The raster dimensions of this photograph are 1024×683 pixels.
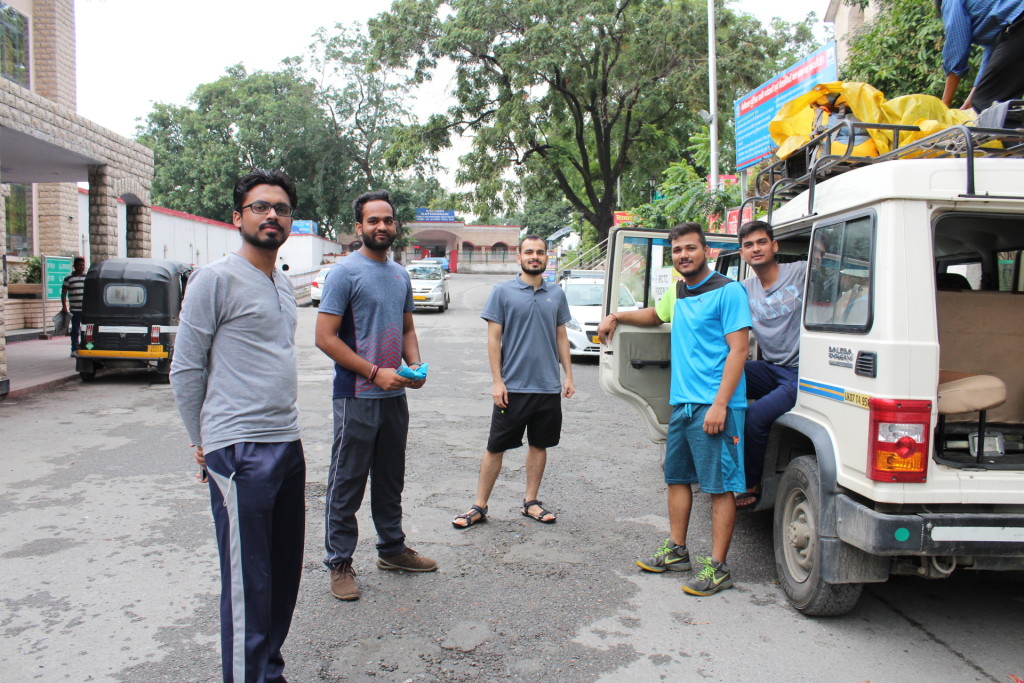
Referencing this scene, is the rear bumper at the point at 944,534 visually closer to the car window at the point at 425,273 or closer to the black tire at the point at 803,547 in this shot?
the black tire at the point at 803,547

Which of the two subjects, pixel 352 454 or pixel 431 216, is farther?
pixel 431 216

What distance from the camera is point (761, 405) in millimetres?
4207

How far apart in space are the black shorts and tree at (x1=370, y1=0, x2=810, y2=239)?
1815cm

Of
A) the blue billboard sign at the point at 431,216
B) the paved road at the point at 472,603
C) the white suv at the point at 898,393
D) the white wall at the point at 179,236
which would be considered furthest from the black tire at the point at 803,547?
the blue billboard sign at the point at 431,216

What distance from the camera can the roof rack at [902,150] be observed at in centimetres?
320

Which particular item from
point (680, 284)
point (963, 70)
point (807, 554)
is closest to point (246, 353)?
point (680, 284)

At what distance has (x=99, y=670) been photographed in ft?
10.2

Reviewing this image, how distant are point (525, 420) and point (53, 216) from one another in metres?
18.6

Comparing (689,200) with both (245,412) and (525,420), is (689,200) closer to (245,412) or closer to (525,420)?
(525,420)

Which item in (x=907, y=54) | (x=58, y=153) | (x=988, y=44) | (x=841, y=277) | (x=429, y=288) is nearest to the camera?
(x=841, y=277)

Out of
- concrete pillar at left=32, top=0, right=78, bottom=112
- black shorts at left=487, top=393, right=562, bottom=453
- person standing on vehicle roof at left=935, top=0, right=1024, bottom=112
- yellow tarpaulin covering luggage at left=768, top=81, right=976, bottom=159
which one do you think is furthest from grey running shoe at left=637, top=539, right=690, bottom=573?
concrete pillar at left=32, top=0, right=78, bottom=112

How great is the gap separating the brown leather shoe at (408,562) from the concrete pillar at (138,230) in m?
13.2

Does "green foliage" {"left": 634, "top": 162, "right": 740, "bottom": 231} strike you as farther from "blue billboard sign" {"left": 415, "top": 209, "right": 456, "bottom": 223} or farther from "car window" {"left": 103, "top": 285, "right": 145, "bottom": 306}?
"blue billboard sign" {"left": 415, "top": 209, "right": 456, "bottom": 223}

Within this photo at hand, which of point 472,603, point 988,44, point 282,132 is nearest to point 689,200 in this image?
point 988,44
